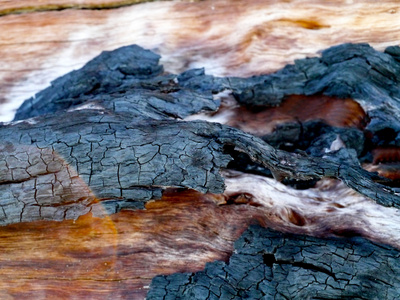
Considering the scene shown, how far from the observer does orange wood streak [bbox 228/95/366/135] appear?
2473 mm

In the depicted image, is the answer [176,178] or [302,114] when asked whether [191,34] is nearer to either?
[302,114]

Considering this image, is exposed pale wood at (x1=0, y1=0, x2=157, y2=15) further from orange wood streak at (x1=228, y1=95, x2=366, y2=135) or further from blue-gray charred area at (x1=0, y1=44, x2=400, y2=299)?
orange wood streak at (x1=228, y1=95, x2=366, y2=135)

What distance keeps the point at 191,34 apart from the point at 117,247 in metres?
1.72

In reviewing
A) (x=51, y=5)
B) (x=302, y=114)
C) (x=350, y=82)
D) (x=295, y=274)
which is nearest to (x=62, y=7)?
(x=51, y=5)

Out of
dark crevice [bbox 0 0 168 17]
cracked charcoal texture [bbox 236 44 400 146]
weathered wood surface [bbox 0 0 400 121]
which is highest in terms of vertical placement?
dark crevice [bbox 0 0 168 17]

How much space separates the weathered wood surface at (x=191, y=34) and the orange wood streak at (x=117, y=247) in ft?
3.45

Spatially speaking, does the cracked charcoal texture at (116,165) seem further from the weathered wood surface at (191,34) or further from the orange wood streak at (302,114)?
the weathered wood surface at (191,34)

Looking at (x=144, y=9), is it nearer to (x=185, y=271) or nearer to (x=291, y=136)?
(x=291, y=136)

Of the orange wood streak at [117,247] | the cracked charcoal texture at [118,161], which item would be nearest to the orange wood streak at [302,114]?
the cracked charcoal texture at [118,161]

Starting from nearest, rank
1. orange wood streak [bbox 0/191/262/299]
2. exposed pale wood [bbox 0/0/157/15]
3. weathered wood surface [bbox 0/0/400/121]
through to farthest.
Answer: orange wood streak [bbox 0/191/262/299]
weathered wood surface [bbox 0/0/400/121]
exposed pale wood [bbox 0/0/157/15]

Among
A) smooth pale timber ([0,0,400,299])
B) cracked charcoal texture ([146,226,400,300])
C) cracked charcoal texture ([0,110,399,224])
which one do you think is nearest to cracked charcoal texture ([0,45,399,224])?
cracked charcoal texture ([0,110,399,224])

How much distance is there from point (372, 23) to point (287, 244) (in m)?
1.78

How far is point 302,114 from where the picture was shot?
8.36 ft

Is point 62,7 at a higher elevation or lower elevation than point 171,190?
higher
